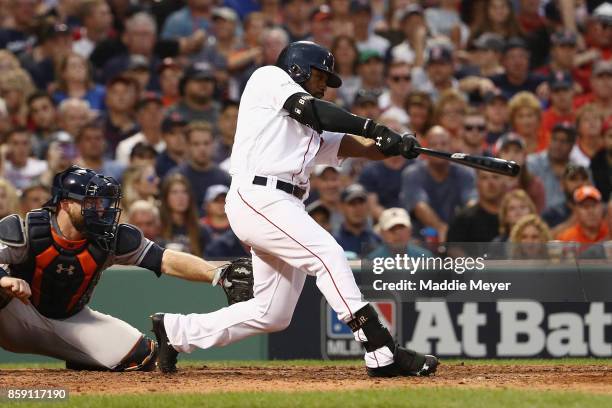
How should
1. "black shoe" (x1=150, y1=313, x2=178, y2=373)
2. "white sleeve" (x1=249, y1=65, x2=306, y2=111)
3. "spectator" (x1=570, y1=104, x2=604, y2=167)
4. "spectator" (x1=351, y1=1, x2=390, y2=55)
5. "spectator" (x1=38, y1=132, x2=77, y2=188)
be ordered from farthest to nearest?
"spectator" (x1=351, y1=1, x2=390, y2=55) → "spectator" (x1=570, y1=104, x2=604, y2=167) → "spectator" (x1=38, y1=132, x2=77, y2=188) → "black shoe" (x1=150, y1=313, x2=178, y2=373) → "white sleeve" (x1=249, y1=65, x2=306, y2=111)

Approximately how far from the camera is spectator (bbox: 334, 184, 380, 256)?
34.6 ft

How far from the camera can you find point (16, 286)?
6.63 metres

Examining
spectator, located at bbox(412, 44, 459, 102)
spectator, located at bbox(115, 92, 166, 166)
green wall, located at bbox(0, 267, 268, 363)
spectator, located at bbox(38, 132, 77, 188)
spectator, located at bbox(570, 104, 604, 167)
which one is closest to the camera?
green wall, located at bbox(0, 267, 268, 363)

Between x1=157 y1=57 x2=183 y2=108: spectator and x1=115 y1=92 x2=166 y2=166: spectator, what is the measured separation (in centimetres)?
69

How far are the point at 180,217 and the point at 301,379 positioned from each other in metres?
4.03

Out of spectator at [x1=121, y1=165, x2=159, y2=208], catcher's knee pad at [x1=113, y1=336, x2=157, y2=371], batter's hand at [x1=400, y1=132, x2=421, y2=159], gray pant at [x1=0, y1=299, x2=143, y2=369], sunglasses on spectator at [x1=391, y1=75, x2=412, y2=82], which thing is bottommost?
catcher's knee pad at [x1=113, y1=336, x2=157, y2=371]

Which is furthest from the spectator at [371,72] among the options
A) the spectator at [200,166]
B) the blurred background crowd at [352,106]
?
the spectator at [200,166]

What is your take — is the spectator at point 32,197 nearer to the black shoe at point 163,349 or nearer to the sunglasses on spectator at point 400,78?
Answer: the black shoe at point 163,349

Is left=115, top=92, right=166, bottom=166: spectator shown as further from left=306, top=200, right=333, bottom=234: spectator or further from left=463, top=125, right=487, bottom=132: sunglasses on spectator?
left=463, top=125, right=487, bottom=132: sunglasses on spectator

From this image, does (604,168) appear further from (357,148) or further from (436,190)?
(357,148)

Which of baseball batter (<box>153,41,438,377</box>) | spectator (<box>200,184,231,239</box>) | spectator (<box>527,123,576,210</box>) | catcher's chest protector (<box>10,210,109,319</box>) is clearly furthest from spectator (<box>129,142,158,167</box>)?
baseball batter (<box>153,41,438,377</box>)

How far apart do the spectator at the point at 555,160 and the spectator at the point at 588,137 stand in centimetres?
20

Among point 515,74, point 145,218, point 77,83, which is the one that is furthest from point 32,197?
point 515,74

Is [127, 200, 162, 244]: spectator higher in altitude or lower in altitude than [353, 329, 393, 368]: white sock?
higher
